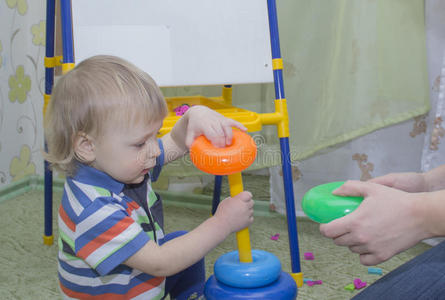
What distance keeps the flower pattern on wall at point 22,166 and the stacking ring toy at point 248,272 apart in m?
1.20

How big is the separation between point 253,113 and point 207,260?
→ 404 millimetres

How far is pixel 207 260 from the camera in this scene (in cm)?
115

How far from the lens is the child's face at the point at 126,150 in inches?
25.9

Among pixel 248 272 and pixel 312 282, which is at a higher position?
pixel 248 272

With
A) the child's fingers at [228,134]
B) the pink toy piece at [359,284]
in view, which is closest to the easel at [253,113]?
the pink toy piece at [359,284]

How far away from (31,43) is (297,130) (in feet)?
3.32

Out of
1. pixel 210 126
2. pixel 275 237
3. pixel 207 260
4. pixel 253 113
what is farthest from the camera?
pixel 275 237

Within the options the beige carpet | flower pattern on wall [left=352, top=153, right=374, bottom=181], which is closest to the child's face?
the beige carpet

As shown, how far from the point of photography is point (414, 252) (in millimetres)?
1182

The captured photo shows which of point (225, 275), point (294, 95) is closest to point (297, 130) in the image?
point (294, 95)

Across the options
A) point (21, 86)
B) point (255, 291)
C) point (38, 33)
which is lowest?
point (255, 291)

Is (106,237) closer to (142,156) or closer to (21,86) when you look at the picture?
(142,156)

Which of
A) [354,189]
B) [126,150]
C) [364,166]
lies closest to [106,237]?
[126,150]

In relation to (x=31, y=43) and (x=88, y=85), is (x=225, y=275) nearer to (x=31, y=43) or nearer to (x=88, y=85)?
(x=88, y=85)
